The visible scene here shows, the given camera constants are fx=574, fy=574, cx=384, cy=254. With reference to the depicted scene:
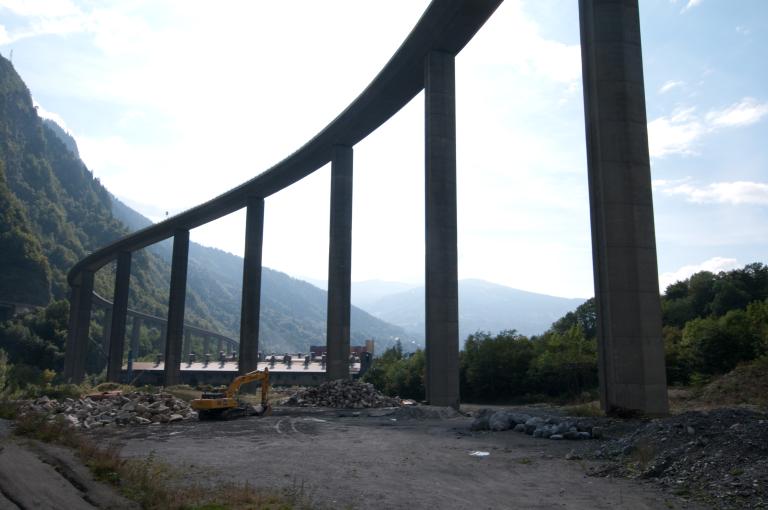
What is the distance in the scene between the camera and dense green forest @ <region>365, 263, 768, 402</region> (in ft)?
151

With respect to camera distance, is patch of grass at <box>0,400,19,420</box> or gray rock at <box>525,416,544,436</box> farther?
gray rock at <box>525,416,544,436</box>

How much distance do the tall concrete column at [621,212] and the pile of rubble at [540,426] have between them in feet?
12.0

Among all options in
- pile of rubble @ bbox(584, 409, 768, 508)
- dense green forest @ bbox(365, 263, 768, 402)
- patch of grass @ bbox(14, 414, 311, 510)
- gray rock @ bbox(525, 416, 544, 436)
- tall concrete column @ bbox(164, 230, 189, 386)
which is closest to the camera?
patch of grass @ bbox(14, 414, 311, 510)

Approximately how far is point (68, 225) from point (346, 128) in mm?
168997

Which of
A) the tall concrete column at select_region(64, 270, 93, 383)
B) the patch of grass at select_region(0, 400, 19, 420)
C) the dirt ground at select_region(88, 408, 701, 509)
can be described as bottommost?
the dirt ground at select_region(88, 408, 701, 509)

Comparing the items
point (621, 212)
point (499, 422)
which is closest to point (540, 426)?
point (499, 422)

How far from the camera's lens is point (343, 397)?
127ft

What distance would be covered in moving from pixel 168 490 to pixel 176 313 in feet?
187

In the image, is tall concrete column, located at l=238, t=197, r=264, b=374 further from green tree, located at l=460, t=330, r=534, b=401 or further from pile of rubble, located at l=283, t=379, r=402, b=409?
green tree, located at l=460, t=330, r=534, b=401

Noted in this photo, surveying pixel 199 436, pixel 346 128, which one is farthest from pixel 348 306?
pixel 199 436

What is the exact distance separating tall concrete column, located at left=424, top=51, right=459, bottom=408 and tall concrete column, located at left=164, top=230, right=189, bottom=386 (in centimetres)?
3864

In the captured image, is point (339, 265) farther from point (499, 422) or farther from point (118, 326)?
point (118, 326)

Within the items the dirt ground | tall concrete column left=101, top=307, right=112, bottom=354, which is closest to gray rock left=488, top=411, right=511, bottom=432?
the dirt ground

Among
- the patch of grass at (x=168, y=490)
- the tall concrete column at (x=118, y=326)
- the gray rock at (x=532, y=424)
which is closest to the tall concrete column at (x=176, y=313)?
the tall concrete column at (x=118, y=326)
